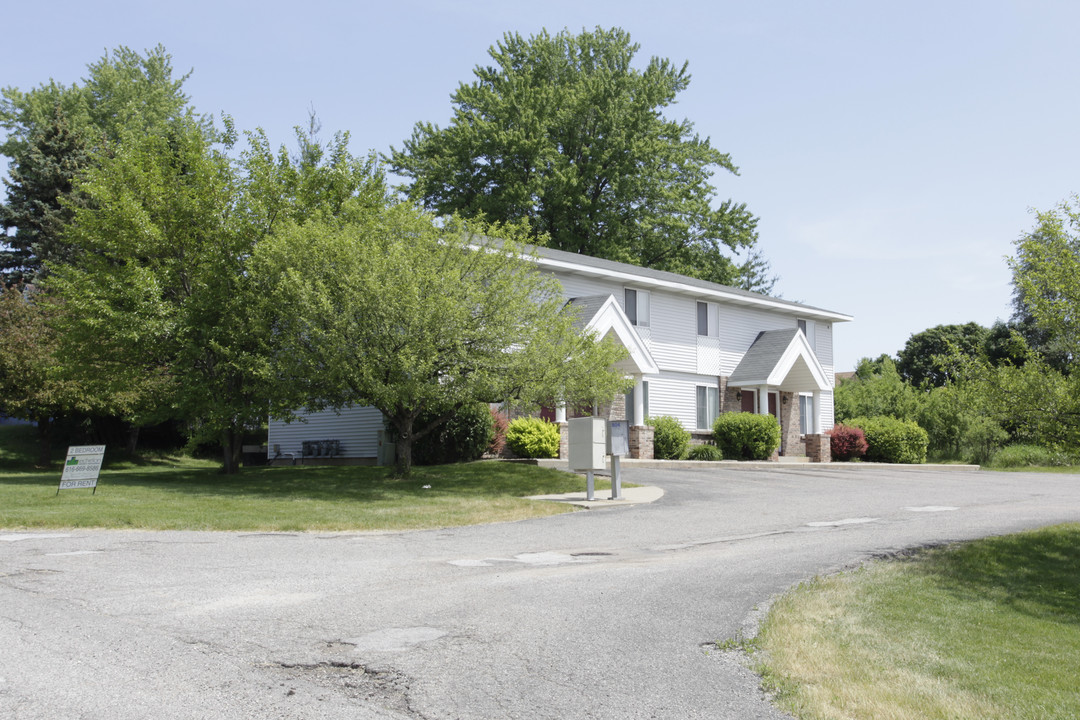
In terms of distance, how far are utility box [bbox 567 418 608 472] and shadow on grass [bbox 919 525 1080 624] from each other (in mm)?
7519

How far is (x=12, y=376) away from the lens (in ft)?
93.5

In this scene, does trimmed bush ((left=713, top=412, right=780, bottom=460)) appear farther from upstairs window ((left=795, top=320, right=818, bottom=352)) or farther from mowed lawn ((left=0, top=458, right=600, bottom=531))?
mowed lawn ((left=0, top=458, right=600, bottom=531))

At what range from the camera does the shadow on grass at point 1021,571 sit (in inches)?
403

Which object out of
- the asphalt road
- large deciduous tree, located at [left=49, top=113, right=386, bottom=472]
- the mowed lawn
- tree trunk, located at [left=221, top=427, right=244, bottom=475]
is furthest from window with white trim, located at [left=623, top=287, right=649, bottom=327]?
the asphalt road

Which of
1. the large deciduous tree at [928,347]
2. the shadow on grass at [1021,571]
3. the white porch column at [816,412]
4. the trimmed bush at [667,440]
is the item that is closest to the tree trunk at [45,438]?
the trimmed bush at [667,440]

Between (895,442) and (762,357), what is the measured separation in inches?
256

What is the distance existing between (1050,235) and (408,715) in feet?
42.3

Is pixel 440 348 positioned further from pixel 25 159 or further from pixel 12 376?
pixel 25 159

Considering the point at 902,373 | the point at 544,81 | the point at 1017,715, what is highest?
the point at 544,81

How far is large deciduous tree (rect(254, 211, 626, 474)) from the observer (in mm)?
19203

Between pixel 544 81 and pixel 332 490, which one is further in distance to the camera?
pixel 544 81

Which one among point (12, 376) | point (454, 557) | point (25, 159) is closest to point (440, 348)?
point (454, 557)

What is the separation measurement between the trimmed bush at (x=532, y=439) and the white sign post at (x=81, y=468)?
11402 millimetres

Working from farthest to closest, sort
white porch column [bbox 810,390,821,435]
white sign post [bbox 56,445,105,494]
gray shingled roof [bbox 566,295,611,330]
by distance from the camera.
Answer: white porch column [bbox 810,390,821,435], gray shingled roof [bbox 566,295,611,330], white sign post [bbox 56,445,105,494]
